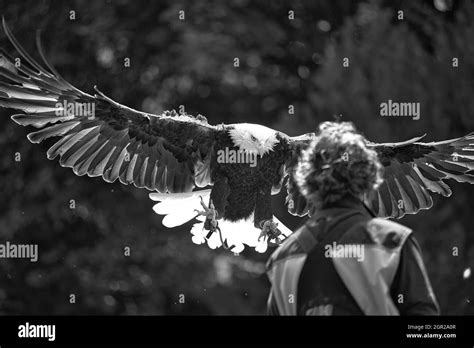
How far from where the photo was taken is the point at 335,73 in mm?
11945

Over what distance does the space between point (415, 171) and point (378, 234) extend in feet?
10.5

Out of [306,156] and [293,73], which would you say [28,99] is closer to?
[306,156]

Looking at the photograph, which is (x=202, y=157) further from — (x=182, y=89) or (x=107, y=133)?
(x=182, y=89)

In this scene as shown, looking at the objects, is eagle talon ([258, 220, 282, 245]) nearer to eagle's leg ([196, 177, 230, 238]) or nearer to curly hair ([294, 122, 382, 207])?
eagle's leg ([196, 177, 230, 238])

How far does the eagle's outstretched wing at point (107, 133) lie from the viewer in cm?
616

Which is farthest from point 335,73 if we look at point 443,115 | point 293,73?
point 293,73

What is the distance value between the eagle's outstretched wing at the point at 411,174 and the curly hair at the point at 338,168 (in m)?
2.73

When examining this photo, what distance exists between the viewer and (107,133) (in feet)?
21.2

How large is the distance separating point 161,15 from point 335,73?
305 centimetres

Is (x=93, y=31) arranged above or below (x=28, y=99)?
above

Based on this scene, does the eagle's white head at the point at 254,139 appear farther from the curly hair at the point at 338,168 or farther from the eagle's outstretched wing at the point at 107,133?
the curly hair at the point at 338,168

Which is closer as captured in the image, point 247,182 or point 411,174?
point 247,182

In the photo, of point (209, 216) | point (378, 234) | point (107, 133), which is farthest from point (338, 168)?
point (107, 133)

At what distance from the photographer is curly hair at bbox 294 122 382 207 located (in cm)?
353
